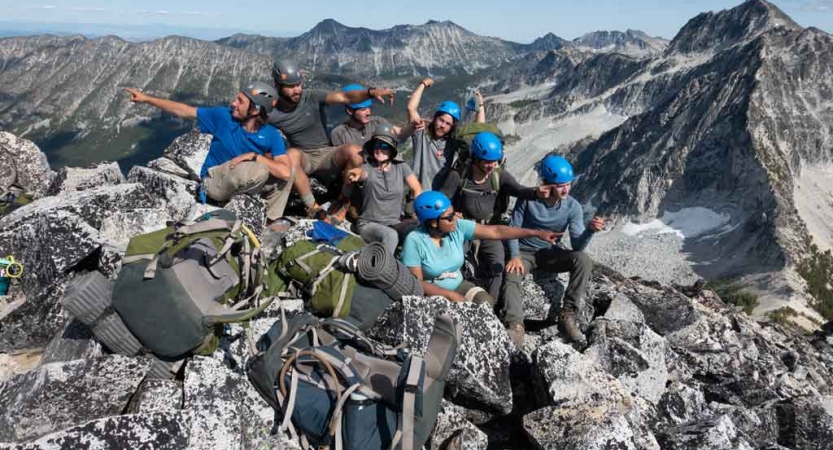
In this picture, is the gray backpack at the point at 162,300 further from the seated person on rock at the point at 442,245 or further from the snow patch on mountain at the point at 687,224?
the snow patch on mountain at the point at 687,224

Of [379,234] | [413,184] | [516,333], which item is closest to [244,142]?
[379,234]

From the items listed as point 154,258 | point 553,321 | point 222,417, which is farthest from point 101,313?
point 553,321

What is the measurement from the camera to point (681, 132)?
170m

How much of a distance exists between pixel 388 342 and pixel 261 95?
20.0 feet

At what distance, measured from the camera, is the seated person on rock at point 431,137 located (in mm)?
11891

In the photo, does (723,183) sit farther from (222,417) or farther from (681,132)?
(222,417)

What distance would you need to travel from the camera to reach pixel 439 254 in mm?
9070

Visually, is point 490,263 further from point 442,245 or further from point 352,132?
point 352,132

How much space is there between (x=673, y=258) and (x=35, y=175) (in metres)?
139

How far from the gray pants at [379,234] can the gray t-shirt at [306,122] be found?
327 centimetres

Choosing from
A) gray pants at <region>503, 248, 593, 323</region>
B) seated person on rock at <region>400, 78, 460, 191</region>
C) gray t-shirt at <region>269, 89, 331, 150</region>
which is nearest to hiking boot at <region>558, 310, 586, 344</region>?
gray pants at <region>503, 248, 593, 323</region>

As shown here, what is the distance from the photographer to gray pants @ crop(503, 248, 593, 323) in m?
9.48

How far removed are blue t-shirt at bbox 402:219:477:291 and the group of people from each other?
0.06ft

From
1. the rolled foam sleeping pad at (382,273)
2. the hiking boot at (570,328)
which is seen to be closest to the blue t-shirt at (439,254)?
the rolled foam sleeping pad at (382,273)
